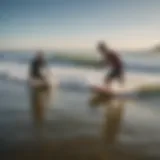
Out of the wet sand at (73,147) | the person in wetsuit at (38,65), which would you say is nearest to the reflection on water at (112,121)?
the wet sand at (73,147)

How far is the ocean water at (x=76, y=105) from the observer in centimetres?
135

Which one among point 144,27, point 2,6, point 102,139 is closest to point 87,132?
point 102,139

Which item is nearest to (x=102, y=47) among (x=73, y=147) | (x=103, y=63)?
(x=103, y=63)

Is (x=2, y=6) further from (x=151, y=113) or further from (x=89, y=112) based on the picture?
(x=151, y=113)

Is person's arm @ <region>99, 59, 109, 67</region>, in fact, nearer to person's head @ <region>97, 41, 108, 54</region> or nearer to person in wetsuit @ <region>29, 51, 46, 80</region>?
person's head @ <region>97, 41, 108, 54</region>

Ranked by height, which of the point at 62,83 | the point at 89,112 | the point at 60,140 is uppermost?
the point at 62,83

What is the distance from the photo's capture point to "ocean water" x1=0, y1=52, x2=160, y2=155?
135cm

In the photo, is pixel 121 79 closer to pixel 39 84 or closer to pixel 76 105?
pixel 76 105

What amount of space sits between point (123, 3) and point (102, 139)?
19.4 inches

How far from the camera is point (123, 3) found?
4.56 ft

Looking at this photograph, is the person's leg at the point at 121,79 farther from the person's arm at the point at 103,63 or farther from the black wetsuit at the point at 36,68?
the black wetsuit at the point at 36,68

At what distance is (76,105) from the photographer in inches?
54.5

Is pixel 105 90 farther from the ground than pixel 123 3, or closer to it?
closer to it

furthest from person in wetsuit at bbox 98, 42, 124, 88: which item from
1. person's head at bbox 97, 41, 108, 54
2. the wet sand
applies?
the wet sand
